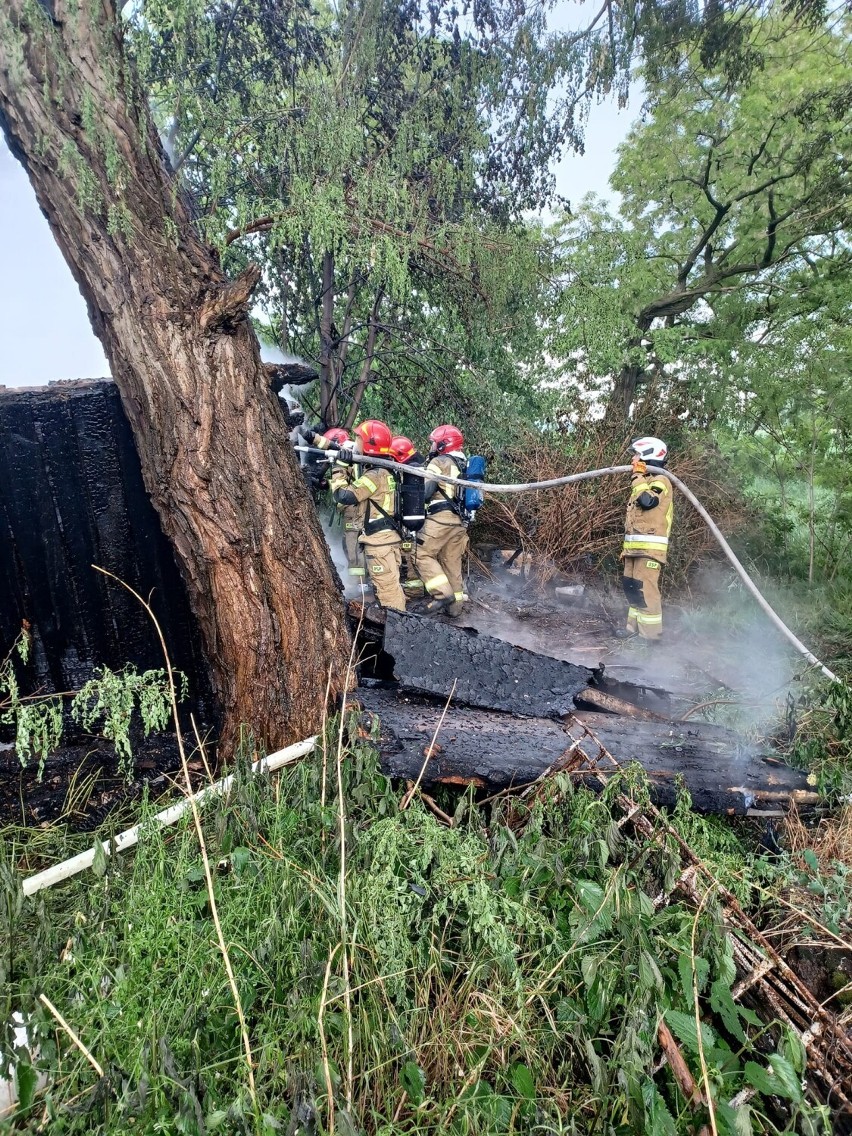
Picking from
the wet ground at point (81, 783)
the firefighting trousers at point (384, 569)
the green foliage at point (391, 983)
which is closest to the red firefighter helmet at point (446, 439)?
the firefighting trousers at point (384, 569)

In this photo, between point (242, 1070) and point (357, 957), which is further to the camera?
point (357, 957)

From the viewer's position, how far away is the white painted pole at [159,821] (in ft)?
7.29

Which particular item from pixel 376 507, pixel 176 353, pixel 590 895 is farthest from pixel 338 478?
pixel 590 895

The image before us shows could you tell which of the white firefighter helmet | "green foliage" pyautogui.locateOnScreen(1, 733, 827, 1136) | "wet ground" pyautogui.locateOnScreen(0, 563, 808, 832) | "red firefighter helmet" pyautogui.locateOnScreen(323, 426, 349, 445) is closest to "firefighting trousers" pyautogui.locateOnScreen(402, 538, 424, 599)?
"wet ground" pyautogui.locateOnScreen(0, 563, 808, 832)

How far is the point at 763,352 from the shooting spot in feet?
27.5

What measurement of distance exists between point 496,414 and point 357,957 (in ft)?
19.8

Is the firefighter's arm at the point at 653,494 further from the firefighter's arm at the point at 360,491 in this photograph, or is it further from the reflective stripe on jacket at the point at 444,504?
the firefighter's arm at the point at 360,491

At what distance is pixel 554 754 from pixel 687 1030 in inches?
50.4

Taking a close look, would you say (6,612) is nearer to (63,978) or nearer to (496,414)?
(63,978)

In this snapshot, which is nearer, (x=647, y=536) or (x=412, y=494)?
(x=647, y=536)

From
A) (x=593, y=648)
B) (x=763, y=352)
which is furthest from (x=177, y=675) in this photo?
(x=763, y=352)

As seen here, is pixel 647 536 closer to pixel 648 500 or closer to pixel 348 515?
pixel 648 500

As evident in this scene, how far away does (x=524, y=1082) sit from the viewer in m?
1.49

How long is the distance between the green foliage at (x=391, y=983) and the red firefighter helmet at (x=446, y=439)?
4823 millimetres
